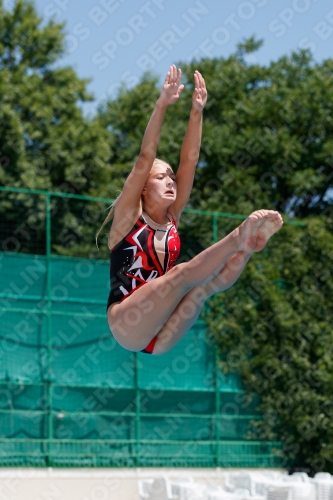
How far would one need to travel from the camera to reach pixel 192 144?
516 cm

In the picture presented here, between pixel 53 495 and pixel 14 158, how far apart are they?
306 inches

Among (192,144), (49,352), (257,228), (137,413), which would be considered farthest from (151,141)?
(137,413)

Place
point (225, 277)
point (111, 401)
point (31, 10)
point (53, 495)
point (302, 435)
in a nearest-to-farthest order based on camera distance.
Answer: point (225, 277)
point (53, 495)
point (111, 401)
point (302, 435)
point (31, 10)

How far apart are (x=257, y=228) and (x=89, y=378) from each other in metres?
6.90

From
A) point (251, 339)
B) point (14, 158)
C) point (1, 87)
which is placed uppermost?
point (1, 87)

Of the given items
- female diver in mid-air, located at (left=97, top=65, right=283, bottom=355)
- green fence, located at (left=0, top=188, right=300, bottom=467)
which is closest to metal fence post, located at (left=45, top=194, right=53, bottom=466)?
green fence, located at (left=0, top=188, right=300, bottom=467)

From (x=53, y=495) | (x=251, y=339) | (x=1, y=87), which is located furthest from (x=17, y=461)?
(x=1, y=87)

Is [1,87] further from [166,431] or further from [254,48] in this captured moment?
[166,431]

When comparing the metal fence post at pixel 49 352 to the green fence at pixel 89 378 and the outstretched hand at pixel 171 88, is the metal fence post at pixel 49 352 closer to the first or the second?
the green fence at pixel 89 378

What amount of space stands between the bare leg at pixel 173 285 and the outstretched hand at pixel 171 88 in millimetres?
992

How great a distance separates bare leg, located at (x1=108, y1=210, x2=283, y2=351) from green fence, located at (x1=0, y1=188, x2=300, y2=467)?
5.59m

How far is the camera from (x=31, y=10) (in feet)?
58.4

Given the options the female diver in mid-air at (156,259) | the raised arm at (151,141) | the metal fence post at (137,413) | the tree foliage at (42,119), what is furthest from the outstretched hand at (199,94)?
the tree foliage at (42,119)

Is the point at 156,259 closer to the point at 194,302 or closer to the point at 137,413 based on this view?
the point at 194,302
